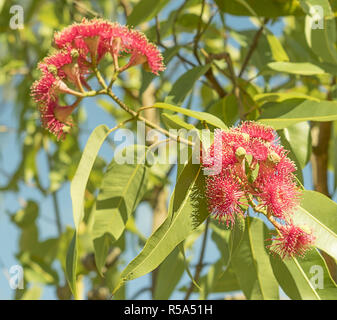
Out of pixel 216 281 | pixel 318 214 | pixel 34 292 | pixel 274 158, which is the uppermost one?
pixel 274 158

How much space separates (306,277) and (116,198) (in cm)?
54

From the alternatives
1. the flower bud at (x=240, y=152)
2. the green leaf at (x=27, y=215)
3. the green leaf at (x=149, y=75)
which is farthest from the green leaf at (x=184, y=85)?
the green leaf at (x=27, y=215)

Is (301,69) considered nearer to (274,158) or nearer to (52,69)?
(274,158)

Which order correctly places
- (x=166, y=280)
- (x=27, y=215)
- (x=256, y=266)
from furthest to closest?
(x=27, y=215)
(x=166, y=280)
(x=256, y=266)

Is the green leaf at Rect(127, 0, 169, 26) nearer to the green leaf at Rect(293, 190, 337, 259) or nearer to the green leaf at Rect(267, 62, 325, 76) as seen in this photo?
the green leaf at Rect(267, 62, 325, 76)

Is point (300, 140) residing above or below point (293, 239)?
above

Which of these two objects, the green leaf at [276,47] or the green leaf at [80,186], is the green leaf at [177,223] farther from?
the green leaf at [276,47]

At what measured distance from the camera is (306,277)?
101 cm

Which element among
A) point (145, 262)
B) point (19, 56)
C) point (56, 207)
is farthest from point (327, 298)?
point (19, 56)

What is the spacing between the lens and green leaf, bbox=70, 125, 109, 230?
0.91 metres

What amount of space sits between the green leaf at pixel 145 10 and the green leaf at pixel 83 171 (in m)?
0.54

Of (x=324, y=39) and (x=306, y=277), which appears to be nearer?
(x=306, y=277)

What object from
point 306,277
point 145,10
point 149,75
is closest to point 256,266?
point 306,277
